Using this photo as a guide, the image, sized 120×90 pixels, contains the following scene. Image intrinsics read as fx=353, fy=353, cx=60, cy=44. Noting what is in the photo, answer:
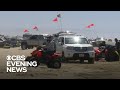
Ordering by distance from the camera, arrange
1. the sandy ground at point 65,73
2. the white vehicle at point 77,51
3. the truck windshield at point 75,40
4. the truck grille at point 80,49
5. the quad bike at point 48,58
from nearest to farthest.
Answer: the sandy ground at point 65,73
the quad bike at point 48,58
the white vehicle at point 77,51
the truck grille at point 80,49
the truck windshield at point 75,40

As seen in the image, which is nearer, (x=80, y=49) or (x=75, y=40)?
(x=80, y=49)

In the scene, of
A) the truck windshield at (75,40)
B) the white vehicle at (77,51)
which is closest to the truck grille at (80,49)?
the white vehicle at (77,51)

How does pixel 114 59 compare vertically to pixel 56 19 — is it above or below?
below

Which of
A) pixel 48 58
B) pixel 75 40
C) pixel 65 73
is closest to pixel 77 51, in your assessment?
pixel 75 40

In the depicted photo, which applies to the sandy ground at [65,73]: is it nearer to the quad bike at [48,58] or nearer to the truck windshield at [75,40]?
the quad bike at [48,58]

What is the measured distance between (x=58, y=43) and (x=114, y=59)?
3718 millimetres

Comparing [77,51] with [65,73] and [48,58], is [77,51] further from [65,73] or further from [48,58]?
[65,73]

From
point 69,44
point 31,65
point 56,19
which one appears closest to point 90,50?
point 69,44

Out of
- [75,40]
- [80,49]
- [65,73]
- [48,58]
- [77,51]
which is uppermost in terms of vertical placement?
[75,40]

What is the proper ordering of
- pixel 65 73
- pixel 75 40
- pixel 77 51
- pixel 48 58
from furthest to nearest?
1. pixel 75 40
2. pixel 77 51
3. pixel 48 58
4. pixel 65 73

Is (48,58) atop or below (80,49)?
below

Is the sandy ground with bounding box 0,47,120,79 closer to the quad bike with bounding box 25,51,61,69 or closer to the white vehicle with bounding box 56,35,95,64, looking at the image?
the quad bike with bounding box 25,51,61,69
